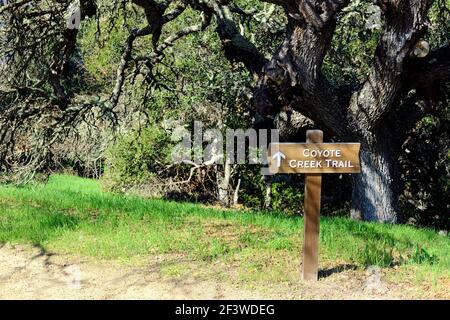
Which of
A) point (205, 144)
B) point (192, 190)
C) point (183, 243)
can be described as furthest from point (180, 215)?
point (192, 190)

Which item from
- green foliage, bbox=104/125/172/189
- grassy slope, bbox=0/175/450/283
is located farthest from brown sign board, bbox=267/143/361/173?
green foliage, bbox=104/125/172/189

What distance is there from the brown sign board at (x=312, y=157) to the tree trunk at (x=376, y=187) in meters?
4.18

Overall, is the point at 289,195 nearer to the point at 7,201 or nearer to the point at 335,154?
the point at 7,201

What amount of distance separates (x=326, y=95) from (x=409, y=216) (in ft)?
19.3

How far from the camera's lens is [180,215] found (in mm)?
7383

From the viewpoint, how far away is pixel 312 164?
4875 mm

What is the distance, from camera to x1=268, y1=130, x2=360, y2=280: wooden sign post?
4.85 m

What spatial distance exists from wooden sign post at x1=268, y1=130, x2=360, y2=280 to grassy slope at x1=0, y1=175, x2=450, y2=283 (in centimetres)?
31

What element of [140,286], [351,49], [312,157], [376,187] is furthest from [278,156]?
[351,49]

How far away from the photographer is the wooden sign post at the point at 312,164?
15.9 feet

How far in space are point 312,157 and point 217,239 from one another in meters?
1.76

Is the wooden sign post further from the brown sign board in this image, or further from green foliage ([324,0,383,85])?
green foliage ([324,0,383,85])
